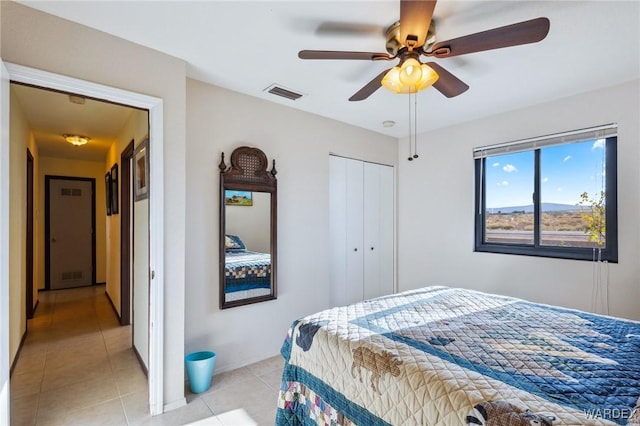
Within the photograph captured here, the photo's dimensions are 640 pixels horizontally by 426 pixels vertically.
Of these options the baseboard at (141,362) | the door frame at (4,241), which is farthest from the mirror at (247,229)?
the door frame at (4,241)

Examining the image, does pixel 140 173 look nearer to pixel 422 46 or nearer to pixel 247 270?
pixel 247 270

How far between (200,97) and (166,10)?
3.03ft

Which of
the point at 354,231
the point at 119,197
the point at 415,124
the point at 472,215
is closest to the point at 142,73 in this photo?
the point at 119,197

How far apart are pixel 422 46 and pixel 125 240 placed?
3.78 metres

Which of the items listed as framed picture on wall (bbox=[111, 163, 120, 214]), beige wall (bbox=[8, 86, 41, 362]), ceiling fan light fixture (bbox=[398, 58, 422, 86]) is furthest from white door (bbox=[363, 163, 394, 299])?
beige wall (bbox=[8, 86, 41, 362])

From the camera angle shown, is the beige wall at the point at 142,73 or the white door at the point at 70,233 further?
the white door at the point at 70,233

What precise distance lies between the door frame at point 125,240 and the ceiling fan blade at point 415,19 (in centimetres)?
347

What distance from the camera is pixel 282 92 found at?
291 cm

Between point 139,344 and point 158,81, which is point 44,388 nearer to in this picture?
point 139,344

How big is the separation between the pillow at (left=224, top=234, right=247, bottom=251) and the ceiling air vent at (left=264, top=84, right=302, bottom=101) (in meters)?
1.33

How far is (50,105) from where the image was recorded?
326 centimetres

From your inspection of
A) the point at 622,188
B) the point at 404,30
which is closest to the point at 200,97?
the point at 404,30

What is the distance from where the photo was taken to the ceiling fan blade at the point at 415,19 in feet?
4.52

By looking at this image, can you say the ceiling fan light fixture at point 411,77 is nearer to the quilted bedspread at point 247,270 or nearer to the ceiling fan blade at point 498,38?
the ceiling fan blade at point 498,38
